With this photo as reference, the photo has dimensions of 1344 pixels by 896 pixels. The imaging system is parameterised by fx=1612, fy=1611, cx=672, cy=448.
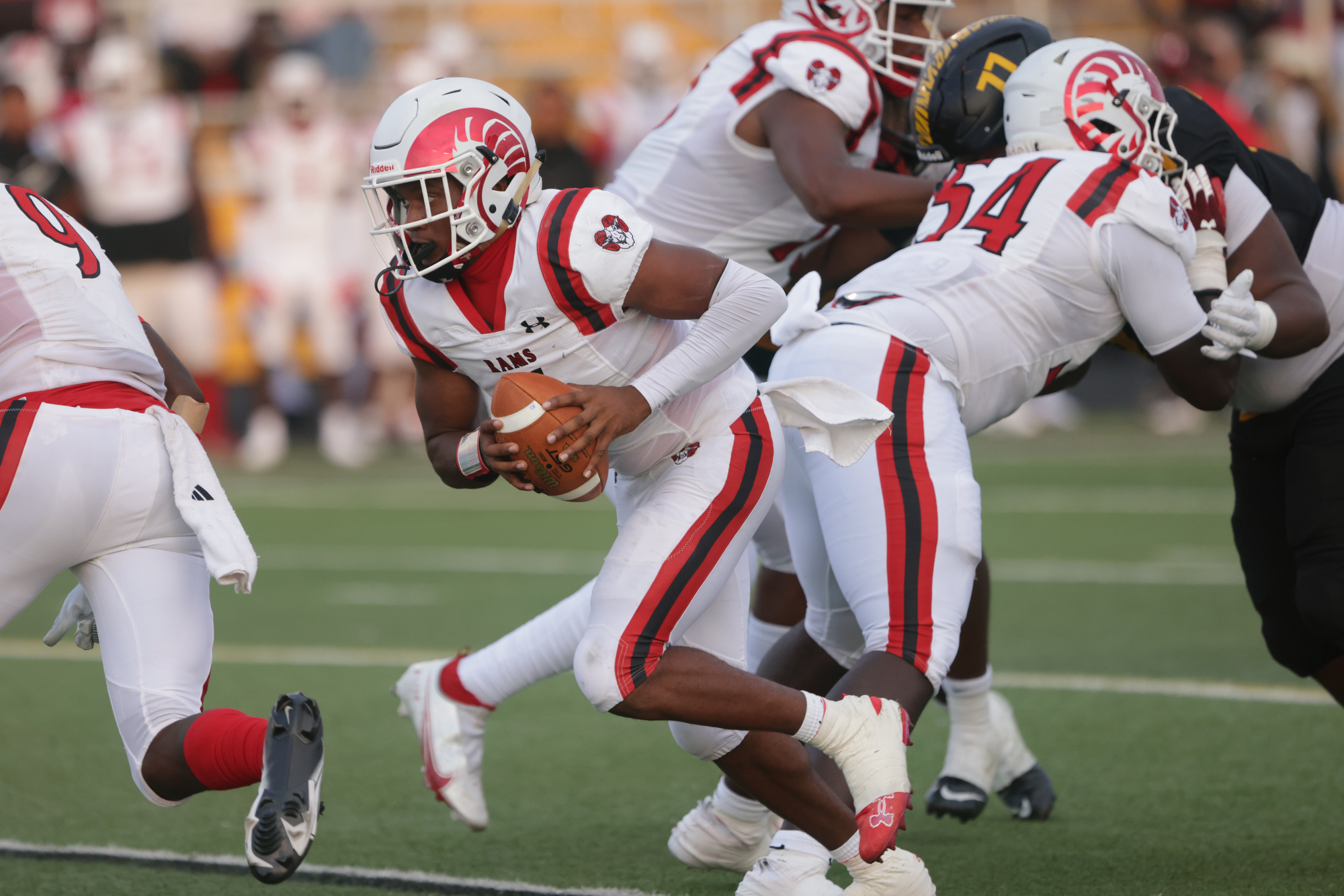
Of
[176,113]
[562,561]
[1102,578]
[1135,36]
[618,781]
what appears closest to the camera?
[618,781]

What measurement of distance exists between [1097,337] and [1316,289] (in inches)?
22.6

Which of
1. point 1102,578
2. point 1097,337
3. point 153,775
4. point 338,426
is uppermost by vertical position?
point 1097,337

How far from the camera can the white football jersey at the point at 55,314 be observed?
9.73ft

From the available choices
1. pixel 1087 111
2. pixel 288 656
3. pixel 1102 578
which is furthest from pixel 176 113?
pixel 1087 111

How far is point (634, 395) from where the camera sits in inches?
118

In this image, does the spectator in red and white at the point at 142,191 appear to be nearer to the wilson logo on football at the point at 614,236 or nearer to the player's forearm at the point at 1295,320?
the wilson logo on football at the point at 614,236

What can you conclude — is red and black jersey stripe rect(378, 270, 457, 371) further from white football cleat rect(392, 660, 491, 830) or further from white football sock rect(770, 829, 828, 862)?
white football sock rect(770, 829, 828, 862)

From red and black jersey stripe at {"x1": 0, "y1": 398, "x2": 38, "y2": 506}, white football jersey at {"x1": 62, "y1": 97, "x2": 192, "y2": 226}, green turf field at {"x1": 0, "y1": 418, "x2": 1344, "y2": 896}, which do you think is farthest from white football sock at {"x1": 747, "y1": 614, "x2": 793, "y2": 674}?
white football jersey at {"x1": 62, "y1": 97, "x2": 192, "y2": 226}

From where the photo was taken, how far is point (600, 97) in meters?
12.0

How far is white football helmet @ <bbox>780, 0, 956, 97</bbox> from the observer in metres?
4.11

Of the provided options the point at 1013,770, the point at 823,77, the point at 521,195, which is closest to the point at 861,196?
the point at 823,77

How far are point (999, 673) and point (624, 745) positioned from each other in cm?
143

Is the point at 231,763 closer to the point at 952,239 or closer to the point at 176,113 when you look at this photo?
the point at 952,239

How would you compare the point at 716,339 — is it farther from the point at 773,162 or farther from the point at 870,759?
the point at 773,162
